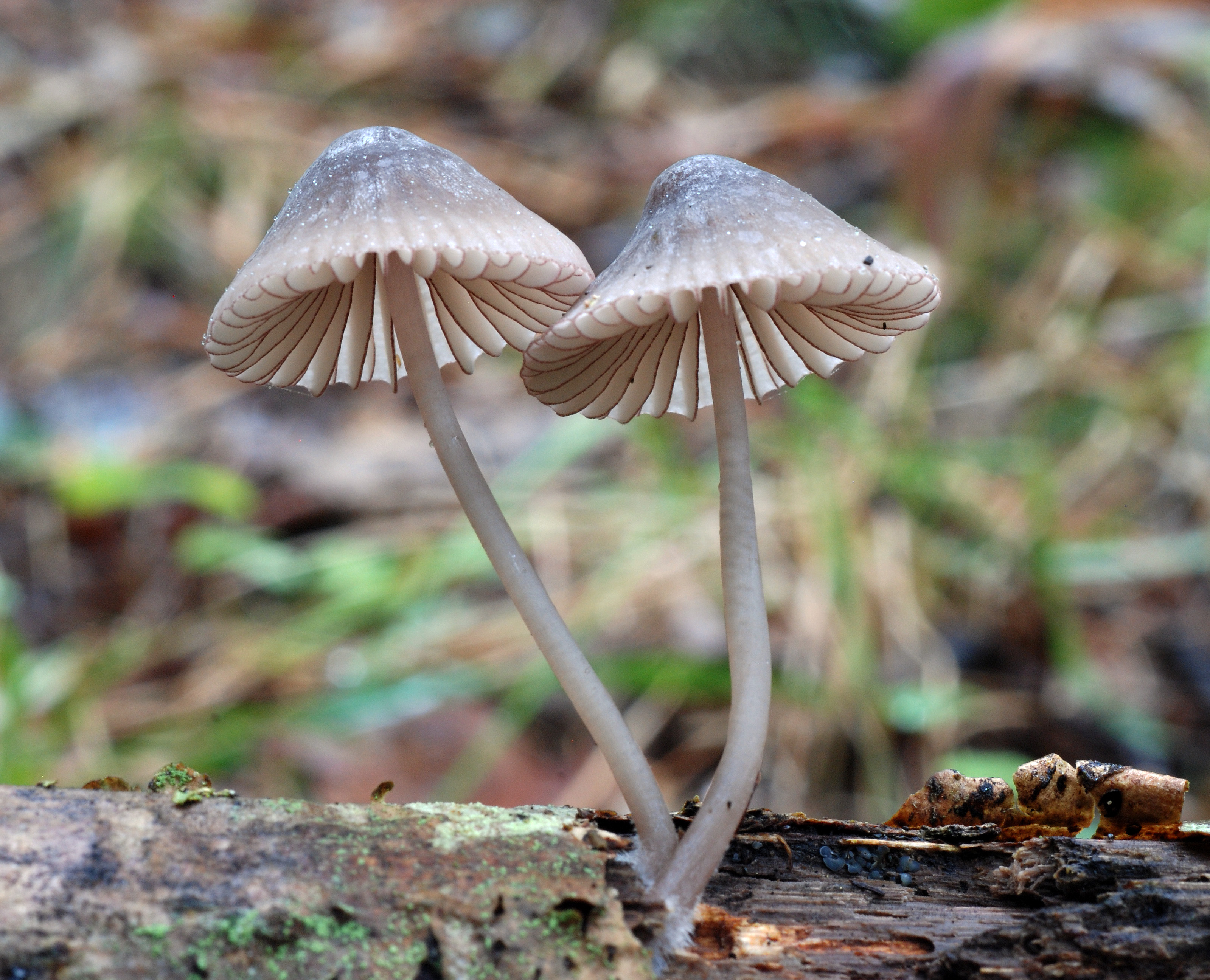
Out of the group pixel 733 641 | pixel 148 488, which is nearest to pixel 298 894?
pixel 733 641

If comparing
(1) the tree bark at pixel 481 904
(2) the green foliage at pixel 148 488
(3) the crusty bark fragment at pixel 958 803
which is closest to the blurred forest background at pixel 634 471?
(2) the green foliage at pixel 148 488

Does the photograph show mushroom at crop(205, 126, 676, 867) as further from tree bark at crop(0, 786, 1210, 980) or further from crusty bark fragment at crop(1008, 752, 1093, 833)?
crusty bark fragment at crop(1008, 752, 1093, 833)

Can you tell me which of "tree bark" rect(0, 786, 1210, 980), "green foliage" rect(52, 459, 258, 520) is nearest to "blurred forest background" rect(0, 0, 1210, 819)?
"green foliage" rect(52, 459, 258, 520)

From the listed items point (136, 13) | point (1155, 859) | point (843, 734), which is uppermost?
point (136, 13)

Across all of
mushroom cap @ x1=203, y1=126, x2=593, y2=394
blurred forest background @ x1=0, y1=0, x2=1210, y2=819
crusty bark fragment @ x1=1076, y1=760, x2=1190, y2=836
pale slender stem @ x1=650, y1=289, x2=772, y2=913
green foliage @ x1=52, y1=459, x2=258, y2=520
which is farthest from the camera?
green foliage @ x1=52, y1=459, x2=258, y2=520

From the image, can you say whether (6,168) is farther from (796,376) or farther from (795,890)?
(795,890)

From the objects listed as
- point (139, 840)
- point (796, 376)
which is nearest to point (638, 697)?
point (796, 376)
